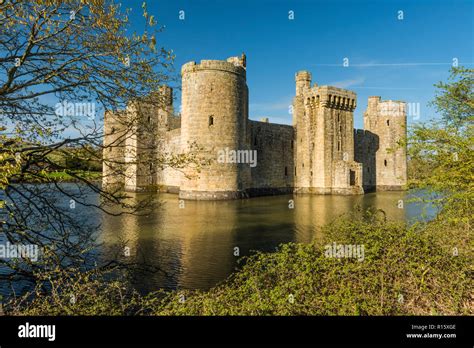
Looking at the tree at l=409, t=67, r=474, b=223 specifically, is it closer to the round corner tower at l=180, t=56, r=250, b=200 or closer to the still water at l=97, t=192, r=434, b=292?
the still water at l=97, t=192, r=434, b=292

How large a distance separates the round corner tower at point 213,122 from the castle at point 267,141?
8 centimetres

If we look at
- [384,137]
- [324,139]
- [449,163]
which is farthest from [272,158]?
[449,163]

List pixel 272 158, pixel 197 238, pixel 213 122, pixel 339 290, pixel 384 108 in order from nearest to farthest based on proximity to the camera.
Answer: pixel 339 290 < pixel 197 238 < pixel 213 122 < pixel 272 158 < pixel 384 108

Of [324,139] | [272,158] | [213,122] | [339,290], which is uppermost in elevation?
[213,122]

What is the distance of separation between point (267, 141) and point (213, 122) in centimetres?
876

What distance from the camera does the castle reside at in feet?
85.6

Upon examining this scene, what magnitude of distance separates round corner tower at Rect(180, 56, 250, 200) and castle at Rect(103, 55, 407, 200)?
77mm

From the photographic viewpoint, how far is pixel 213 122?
26.1 metres

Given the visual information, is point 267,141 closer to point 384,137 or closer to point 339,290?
point 384,137

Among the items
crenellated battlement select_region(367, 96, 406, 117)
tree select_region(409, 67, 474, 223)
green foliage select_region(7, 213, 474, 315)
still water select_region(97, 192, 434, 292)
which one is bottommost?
still water select_region(97, 192, 434, 292)

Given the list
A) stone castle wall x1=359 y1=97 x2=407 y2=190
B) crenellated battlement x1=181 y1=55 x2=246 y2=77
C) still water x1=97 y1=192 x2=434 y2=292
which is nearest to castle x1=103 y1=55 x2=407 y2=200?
crenellated battlement x1=181 y1=55 x2=246 y2=77

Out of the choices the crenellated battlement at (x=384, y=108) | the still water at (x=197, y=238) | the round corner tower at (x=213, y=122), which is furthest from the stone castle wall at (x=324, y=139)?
the still water at (x=197, y=238)
